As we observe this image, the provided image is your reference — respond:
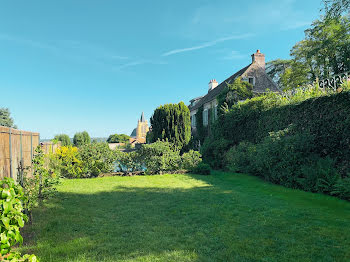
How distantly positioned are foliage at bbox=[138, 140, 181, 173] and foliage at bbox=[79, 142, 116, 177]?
1.61m

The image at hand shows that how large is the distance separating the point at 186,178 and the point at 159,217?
5566mm

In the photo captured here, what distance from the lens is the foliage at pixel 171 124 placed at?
707 inches

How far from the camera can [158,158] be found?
1198cm

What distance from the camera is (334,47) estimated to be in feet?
85.0

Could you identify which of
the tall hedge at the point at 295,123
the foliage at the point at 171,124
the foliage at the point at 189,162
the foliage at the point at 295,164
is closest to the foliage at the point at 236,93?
the tall hedge at the point at 295,123

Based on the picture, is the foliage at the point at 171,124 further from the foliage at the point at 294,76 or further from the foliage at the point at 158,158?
the foliage at the point at 294,76

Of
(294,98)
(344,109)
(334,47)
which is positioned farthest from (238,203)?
(334,47)

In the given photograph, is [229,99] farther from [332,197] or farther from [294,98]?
[332,197]

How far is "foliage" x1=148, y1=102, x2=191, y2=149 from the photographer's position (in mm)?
17969

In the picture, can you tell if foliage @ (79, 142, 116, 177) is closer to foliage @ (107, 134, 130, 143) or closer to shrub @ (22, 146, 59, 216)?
shrub @ (22, 146, 59, 216)

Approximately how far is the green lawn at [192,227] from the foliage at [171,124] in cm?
1061

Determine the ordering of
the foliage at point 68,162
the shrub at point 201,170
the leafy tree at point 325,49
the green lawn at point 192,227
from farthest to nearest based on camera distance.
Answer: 1. the leafy tree at point 325,49
2. the shrub at point 201,170
3. the foliage at point 68,162
4. the green lawn at point 192,227

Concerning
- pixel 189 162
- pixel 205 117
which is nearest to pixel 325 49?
pixel 205 117

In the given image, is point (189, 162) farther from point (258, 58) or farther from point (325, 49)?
point (325, 49)
